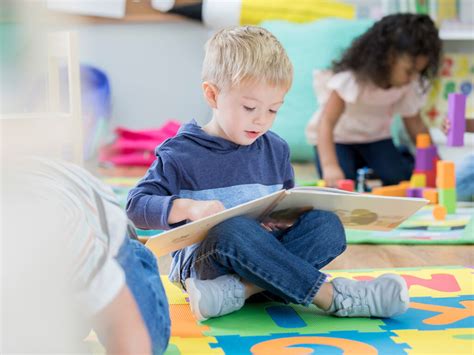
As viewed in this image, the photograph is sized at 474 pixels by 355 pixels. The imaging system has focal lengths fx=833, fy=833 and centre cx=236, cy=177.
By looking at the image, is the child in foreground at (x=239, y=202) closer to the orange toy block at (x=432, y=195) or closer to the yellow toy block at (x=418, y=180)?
the orange toy block at (x=432, y=195)

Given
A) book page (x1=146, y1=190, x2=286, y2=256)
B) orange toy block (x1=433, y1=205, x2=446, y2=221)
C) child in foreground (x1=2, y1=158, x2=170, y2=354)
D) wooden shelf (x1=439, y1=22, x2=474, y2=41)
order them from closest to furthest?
child in foreground (x1=2, y1=158, x2=170, y2=354) → book page (x1=146, y1=190, x2=286, y2=256) → orange toy block (x1=433, y1=205, x2=446, y2=221) → wooden shelf (x1=439, y1=22, x2=474, y2=41)

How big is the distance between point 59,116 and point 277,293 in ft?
2.30

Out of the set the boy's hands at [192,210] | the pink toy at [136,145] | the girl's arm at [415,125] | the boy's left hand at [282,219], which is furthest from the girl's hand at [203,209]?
the pink toy at [136,145]

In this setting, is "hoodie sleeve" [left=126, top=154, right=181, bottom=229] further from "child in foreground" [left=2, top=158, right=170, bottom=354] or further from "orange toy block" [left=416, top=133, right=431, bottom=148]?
"orange toy block" [left=416, top=133, right=431, bottom=148]

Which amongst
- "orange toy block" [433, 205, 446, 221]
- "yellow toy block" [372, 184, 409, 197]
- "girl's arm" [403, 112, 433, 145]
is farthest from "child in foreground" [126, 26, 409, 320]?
"girl's arm" [403, 112, 433, 145]

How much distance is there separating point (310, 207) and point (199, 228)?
0.19 meters

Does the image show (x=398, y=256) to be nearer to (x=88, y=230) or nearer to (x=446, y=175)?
(x=446, y=175)

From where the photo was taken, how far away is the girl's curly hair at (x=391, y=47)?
7.65 feet

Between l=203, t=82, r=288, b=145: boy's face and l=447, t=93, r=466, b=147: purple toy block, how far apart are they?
37.4 inches

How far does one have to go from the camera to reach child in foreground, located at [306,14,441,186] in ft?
7.66

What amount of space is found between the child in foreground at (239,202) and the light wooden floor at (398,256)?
327 millimetres

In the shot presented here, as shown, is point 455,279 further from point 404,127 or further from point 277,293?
point 404,127

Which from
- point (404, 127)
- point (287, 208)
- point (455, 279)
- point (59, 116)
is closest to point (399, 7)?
point (404, 127)

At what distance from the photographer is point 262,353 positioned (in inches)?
39.7
